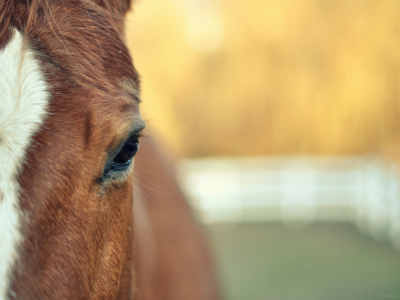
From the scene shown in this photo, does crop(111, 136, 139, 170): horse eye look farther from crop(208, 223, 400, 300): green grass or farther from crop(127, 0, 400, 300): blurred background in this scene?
crop(208, 223, 400, 300): green grass

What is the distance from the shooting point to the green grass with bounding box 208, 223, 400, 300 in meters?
5.66

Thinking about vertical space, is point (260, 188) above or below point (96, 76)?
below

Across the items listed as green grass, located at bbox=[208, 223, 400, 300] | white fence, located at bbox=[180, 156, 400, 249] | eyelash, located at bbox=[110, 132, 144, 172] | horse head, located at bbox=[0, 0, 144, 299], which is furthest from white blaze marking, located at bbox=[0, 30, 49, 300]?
white fence, located at bbox=[180, 156, 400, 249]

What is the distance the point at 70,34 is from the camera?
1.02 metres

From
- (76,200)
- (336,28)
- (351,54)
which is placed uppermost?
(336,28)

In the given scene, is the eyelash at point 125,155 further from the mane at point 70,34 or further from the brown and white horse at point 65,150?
the mane at point 70,34

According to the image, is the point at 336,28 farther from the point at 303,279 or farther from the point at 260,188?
the point at 303,279

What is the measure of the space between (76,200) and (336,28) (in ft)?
38.8

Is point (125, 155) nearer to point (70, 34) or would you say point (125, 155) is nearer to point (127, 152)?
point (127, 152)

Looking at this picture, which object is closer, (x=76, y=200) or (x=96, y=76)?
(x=76, y=200)

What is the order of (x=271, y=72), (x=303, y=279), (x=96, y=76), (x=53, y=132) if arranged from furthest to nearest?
(x=271, y=72) < (x=303, y=279) < (x=96, y=76) < (x=53, y=132)

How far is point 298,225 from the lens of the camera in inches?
319

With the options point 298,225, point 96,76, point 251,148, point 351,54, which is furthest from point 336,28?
point 96,76

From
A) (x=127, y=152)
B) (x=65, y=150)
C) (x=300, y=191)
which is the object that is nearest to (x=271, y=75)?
(x=300, y=191)
